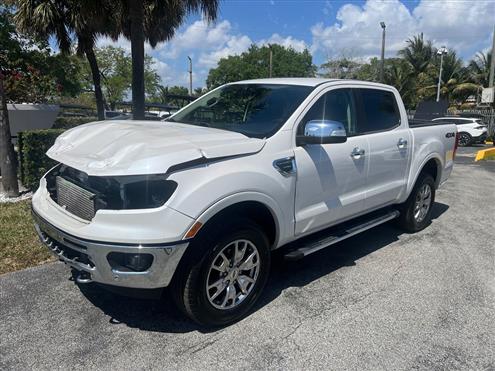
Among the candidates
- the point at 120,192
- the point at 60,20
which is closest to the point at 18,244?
the point at 120,192

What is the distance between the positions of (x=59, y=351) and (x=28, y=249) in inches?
79.8

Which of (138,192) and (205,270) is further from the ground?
(138,192)

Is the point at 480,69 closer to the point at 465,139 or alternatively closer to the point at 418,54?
the point at 418,54

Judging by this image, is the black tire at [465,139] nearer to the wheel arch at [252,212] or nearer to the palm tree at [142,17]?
the palm tree at [142,17]

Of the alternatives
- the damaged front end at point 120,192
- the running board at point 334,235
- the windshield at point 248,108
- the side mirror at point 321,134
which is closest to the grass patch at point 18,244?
the damaged front end at point 120,192

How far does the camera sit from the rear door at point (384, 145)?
4.51m

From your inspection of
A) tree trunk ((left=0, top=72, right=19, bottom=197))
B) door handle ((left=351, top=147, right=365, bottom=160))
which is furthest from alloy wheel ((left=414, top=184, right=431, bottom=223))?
tree trunk ((left=0, top=72, right=19, bottom=197))

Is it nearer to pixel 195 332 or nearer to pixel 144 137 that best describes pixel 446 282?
pixel 195 332

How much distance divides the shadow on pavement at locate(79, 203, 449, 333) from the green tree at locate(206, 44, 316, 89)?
243ft

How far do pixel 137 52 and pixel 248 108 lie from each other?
18.1 feet

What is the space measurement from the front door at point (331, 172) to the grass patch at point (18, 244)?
2.77 meters

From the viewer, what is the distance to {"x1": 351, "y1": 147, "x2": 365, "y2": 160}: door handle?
414 centimetres

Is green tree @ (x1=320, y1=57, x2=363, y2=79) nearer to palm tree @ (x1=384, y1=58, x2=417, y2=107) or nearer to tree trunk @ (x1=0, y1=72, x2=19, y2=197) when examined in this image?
palm tree @ (x1=384, y1=58, x2=417, y2=107)

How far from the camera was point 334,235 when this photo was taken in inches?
164
